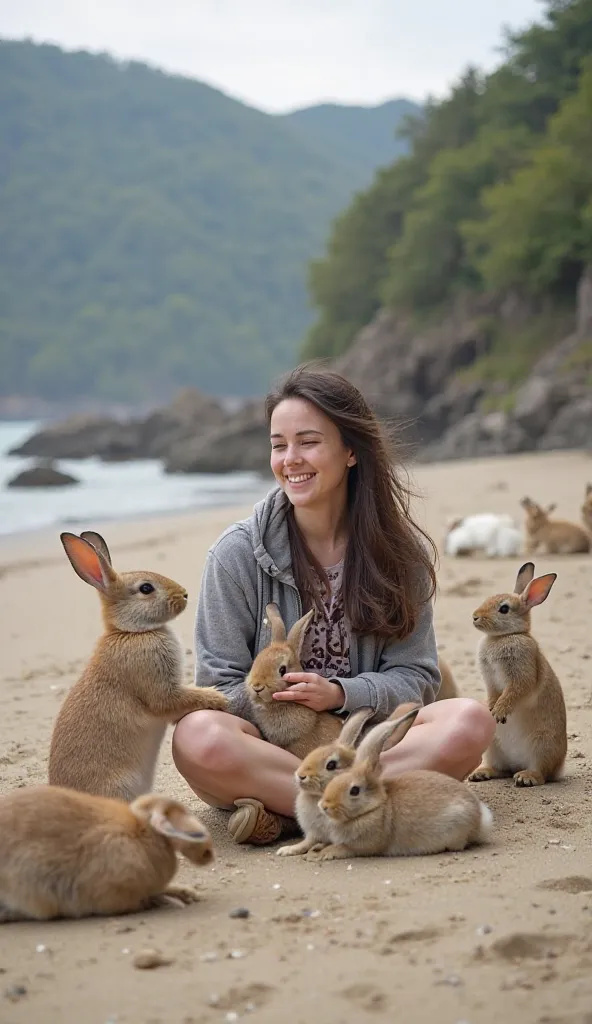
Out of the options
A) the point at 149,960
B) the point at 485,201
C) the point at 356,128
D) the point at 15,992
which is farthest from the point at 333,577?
the point at 356,128

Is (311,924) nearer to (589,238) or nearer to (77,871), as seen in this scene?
(77,871)

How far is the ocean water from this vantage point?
71.1 feet

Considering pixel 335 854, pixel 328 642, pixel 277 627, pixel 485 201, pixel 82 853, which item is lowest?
pixel 335 854

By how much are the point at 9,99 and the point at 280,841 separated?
124m

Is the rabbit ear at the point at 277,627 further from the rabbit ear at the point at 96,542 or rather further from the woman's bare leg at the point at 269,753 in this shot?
the rabbit ear at the point at 96,542

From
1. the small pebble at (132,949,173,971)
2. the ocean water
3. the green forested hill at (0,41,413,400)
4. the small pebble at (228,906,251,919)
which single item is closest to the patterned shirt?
the small pebble at (228,906,251,919)

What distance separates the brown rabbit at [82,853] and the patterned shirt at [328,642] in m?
1.47

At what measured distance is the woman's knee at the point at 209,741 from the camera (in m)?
4.71

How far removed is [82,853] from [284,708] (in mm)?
1311

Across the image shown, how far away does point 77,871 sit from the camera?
3809mm

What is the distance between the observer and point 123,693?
4.66 m

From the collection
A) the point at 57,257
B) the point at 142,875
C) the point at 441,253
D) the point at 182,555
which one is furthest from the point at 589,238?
the point at 57,257

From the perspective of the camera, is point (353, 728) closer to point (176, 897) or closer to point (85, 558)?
point (176, 897)

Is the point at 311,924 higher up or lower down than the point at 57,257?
lower down
